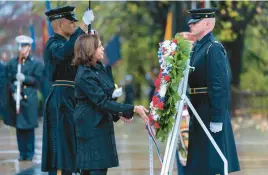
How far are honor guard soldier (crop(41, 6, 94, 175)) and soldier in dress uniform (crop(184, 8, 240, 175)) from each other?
1.19 m

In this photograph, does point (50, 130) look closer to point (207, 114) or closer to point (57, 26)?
point (57, 26)

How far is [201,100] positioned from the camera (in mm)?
8891

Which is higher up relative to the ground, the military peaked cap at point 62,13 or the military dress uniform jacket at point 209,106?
the military peaked cap at point 62,13

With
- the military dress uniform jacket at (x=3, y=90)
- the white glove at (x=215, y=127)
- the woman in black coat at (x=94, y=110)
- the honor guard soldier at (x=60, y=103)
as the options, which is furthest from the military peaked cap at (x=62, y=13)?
the military dress uniform jacket at (x=3, y=90)

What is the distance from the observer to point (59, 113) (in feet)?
30.7

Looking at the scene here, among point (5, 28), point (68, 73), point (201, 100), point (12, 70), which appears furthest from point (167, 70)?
point (5, 28)

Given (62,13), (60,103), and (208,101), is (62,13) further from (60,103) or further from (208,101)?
(208,101)

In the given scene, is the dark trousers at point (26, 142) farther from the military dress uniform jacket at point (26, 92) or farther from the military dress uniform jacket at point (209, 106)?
the military dress uniform jacket at point (209, 106)

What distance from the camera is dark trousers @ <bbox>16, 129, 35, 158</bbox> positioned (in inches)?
551

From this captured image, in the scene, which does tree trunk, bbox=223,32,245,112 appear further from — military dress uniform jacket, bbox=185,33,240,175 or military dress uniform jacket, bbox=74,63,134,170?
military dress uniform jacket, bbox=74,63,134,170

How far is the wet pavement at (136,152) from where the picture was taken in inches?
488

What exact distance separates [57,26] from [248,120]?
17.3 m

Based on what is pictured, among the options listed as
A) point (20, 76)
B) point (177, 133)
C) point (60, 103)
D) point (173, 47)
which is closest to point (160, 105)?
point (177, 133)

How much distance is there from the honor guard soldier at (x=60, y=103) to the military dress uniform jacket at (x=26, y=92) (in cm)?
486
